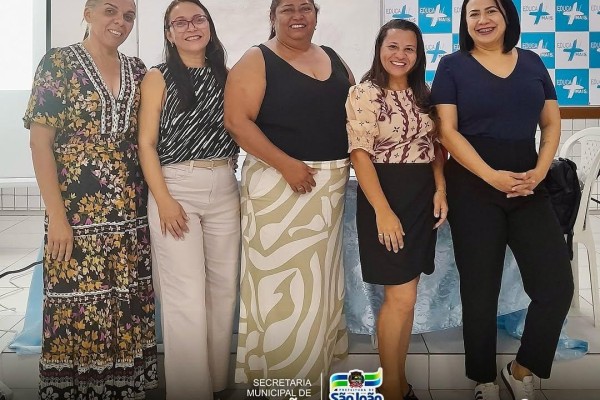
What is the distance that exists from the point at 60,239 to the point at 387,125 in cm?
79

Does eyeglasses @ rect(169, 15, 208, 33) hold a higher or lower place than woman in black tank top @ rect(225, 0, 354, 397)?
higher

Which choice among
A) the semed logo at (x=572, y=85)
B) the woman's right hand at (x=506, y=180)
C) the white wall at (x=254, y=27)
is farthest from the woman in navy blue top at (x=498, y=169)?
the semed logo at (x=572, y=85)

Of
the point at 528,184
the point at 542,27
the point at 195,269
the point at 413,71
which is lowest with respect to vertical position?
the point at 195,269

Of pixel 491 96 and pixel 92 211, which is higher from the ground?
pixel 491 96

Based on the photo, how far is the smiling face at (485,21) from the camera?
1.37m

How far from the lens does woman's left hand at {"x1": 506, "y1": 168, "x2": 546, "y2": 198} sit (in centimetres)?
135

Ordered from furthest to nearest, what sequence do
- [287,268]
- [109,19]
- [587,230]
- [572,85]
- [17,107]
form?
[572,85] → [587,230] → [17,107] → [287,268] → [109,19]

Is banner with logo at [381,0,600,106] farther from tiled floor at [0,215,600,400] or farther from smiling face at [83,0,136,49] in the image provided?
smiling face at [83,0,136,49]

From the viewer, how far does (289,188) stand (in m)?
1.41

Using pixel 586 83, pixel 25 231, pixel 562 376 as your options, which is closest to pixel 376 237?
pixel 562 376

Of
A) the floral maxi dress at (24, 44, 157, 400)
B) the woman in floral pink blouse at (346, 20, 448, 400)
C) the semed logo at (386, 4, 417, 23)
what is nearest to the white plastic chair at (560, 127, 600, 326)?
the woman in floral pink blouse at (346, 20, 448, 400)

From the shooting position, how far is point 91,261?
1376mm

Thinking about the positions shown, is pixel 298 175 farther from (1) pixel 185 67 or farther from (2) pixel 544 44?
(2) pixel 544 44

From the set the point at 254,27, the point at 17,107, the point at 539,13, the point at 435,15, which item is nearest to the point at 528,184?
the point at 17,107
